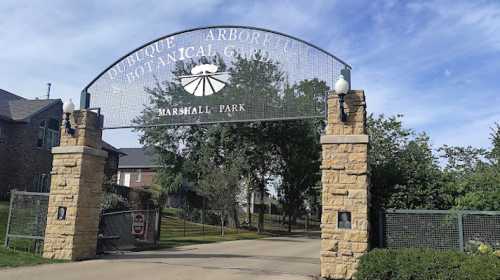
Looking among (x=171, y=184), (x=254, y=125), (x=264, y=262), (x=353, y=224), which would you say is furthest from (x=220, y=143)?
(x=353, y=224)

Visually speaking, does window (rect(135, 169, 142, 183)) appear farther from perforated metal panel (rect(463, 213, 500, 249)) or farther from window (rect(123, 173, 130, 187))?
perforated metal panel (rect(463, 213, 500, 249))

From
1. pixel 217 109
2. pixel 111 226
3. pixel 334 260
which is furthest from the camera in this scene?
pixel 111 226

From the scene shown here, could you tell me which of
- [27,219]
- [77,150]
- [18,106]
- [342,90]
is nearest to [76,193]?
[77,150]

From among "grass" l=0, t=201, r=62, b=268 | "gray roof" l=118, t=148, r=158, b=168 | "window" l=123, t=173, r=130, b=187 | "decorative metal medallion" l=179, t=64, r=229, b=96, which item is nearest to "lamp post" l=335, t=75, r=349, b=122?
"decorative metal medallion" l=179, t=64, r=229, b=96

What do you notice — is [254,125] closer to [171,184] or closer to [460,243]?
[171,184]

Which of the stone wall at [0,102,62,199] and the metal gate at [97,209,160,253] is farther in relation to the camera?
the stone wall at [0,102,62,199]

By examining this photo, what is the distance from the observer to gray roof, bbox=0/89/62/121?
1169 inches

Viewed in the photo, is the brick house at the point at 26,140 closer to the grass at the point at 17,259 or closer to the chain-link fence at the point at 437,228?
the grass at the point at 17,259

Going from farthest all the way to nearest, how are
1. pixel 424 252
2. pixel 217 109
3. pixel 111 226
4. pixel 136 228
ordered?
pixel 136 228 < pixel 111 226 < pixel 217 109 < pixel 424 252

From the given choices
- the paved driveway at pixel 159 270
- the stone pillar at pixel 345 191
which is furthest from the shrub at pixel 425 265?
the paved driveway at pixel 159 270

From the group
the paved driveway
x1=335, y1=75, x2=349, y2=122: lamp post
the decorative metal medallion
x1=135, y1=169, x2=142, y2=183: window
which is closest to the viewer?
the paved driveway

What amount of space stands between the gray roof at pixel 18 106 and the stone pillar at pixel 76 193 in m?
19.1

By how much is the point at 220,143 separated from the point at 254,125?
3.00 metres

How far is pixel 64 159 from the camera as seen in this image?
1245cm
